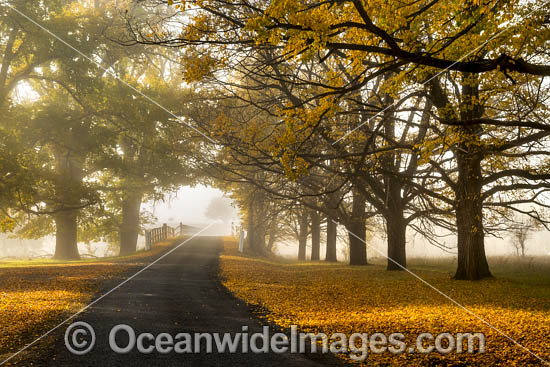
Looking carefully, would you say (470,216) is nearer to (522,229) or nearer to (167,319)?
(167,319)

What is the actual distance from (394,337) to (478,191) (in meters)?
8.13

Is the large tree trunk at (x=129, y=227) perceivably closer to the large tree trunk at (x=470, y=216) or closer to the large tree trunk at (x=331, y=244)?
the large tree trunk at (x=331, y=244)

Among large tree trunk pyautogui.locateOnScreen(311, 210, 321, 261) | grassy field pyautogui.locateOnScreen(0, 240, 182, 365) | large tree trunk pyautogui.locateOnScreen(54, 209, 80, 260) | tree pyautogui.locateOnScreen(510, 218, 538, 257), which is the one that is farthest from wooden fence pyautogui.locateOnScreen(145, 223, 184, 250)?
tree pyautogui.locateOnScreen(510, 218, 538, 257)

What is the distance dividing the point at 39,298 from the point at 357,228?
15120 millimetres

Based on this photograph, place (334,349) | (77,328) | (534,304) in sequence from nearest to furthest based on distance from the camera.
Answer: (334,349), (77,328), (534,304)

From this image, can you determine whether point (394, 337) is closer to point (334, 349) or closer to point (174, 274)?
point (334, 349)

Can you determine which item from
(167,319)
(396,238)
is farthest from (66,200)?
(396,238)

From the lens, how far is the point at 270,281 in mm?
13500

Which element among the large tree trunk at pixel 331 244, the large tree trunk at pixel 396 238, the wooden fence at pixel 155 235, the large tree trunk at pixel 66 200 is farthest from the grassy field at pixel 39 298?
the large tree trunk at pixel 331 244

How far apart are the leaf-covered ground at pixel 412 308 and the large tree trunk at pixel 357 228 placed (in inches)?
253

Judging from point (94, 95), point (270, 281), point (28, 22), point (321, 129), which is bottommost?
point (270, 281)

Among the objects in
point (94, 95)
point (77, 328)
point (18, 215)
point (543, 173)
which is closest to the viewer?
point (77, 328)

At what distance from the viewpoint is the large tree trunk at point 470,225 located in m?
12.5

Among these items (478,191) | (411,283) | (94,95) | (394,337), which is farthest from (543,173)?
(94,95)
